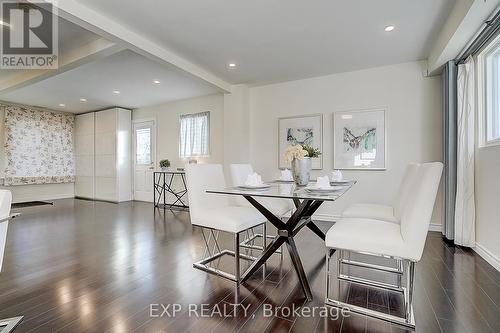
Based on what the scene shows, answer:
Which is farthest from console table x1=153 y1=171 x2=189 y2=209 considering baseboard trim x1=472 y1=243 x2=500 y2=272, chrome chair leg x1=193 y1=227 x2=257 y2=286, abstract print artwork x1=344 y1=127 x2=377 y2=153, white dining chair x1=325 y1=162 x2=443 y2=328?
baseboard trim x1=472 y1=243 x2=500 y2=272

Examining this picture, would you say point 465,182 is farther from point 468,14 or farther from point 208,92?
point 208,92

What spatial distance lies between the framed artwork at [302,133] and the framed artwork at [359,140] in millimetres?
267

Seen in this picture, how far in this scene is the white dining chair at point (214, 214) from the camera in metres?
2.14

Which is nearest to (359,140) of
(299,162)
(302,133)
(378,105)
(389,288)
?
(378,105)

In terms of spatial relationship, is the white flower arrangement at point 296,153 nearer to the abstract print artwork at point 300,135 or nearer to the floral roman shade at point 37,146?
the abstract print artwork at point 300,135

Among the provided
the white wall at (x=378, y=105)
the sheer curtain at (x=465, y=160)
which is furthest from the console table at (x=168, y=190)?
the sheer curtain at (x=465, y=160)

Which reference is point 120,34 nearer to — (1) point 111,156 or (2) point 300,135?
(2) point 300,135

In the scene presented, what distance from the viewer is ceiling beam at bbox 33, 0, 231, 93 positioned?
2.31m

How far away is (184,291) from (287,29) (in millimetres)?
2823

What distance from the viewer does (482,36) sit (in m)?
2.50

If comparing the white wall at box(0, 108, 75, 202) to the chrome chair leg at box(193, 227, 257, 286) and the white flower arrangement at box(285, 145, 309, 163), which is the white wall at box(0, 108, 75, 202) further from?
the white flower arrangement at box(285, 145, 309, 163)

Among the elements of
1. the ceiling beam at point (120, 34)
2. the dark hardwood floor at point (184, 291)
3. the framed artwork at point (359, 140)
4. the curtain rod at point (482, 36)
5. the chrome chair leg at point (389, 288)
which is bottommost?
the dark hardwood floor at point (184, 291)

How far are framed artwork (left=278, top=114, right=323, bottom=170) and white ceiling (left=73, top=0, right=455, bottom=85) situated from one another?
912mm

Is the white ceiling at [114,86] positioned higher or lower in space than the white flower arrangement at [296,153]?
higher
